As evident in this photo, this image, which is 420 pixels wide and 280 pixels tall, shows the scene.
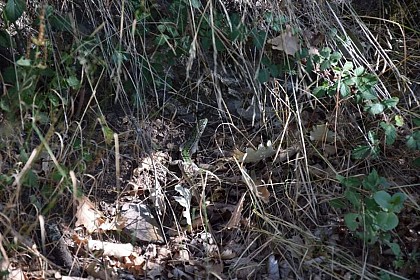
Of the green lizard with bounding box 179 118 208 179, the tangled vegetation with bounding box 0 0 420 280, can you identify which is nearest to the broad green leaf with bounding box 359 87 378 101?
the tangled vegetation with bounding box 0 0 420 280

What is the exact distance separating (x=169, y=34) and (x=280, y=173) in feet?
2.07

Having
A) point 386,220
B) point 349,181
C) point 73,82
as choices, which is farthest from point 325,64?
point 73,82

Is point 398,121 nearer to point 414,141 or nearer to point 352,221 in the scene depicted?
point 414,141

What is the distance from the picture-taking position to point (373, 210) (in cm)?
210

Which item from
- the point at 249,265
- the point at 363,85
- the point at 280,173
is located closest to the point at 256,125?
the point at 280,173

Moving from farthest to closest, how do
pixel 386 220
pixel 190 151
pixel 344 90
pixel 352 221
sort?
pixel 190 151, pixel 344 90, pixel 352 221, pixel 386 220

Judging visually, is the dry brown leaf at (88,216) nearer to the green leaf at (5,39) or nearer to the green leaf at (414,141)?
the green leaf at (5,39)

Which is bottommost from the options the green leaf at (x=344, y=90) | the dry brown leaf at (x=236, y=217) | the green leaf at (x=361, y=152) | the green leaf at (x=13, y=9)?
the dry brown leaf at (x=236, y=217)

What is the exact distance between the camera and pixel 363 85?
96.0 inches

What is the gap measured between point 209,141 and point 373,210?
75 centimetres

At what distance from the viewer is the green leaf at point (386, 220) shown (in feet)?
6.60

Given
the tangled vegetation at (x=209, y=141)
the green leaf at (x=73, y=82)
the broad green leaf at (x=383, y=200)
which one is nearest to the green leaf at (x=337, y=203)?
the tangled vegetation at (x=209, y=141)

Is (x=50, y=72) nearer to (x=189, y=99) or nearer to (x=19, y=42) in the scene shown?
(x=19, y=42)

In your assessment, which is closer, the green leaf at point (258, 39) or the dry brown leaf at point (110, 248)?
the dry brown leaf at point (110, 248)
